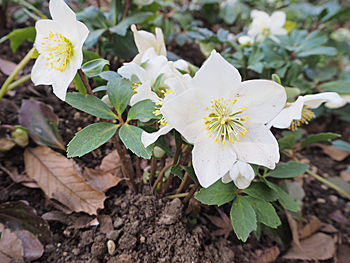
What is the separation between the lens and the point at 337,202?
1.23 m

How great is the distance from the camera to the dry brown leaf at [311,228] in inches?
41.9

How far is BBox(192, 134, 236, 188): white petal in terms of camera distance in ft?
1.98

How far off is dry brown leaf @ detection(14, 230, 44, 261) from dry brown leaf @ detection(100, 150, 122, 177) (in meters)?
0.29

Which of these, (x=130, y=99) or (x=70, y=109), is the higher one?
(x=130, y=99)

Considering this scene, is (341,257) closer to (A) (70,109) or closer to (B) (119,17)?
(A) (70,109)

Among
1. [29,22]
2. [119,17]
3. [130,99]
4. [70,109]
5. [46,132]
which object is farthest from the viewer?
[29,22]

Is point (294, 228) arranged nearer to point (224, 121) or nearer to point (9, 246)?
point (224, 121)

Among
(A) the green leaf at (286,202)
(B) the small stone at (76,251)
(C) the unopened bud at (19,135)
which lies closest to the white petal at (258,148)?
(A) the green leaf at (286,202)

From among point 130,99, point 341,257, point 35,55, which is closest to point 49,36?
point 35,55

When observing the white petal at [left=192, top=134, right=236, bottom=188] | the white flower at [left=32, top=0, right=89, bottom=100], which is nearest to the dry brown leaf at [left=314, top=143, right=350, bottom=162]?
the white petal at [left=192, top=134, right=236, bottom=188]

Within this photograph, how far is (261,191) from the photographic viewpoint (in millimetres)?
759

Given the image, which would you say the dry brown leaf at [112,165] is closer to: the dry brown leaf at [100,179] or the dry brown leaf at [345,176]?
the dry brown leaf at [100,179]

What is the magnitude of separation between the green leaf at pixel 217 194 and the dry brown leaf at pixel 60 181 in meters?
0.34

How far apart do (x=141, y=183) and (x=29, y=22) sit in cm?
115
